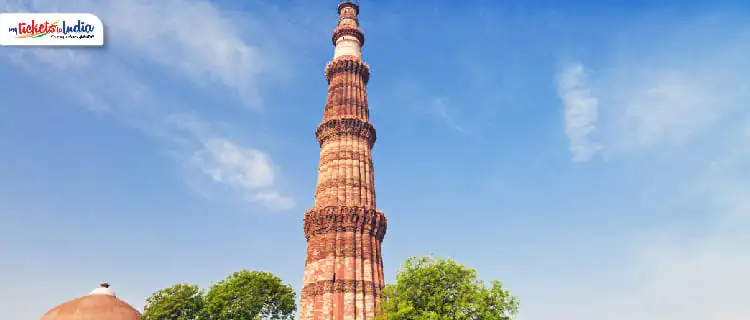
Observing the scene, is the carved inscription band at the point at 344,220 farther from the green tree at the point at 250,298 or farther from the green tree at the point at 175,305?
the green tree at the point at 175,305

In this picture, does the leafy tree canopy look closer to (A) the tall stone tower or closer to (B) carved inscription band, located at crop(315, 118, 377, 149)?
(A) the tall stone tower

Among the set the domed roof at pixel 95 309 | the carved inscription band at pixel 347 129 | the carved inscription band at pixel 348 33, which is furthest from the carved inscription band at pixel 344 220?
the domed roof at pixel 95 309

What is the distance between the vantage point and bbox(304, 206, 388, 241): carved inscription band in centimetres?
4366

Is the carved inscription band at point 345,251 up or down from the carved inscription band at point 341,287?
up

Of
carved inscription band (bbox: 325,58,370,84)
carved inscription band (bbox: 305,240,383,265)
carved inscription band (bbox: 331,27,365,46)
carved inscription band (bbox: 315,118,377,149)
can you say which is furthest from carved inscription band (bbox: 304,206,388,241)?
carved inscription band (bbox: 331,27,365,46)

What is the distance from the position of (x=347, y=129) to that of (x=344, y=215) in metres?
9.54

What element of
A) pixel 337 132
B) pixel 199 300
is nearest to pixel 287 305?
pixel 199 300

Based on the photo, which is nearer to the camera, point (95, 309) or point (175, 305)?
point (175, 305)

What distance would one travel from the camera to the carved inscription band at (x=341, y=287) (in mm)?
40531

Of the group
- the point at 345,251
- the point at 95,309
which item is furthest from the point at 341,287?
the point at 95,309

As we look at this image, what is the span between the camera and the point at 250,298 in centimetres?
4191

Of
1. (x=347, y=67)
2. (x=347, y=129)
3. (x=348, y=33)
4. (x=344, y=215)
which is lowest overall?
(x=344, y=215)

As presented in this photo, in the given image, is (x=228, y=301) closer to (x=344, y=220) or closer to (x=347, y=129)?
(x=344, y=220)

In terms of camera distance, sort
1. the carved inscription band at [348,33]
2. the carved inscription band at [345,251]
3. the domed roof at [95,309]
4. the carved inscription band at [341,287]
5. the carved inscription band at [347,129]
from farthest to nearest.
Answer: the carved inscription band at [348,33] < the domed roof at [95,309] < the carved inscription band at [347,129] < the carved inscription band at [345,251] < the carved inscription band at [341,287]
